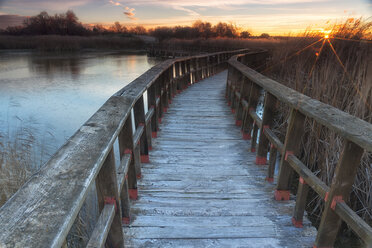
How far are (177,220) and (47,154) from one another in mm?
5704

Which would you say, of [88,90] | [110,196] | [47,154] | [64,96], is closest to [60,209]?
[110,196]

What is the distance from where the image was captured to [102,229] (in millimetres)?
1522

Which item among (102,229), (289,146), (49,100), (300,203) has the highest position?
(289,146)

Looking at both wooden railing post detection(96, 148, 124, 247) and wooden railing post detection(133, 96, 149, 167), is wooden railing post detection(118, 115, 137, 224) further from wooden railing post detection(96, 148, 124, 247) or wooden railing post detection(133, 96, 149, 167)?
wooden railing post detection(133, 96, 149, 167)

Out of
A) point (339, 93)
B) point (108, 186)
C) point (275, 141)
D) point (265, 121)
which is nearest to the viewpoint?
point (108, 186)

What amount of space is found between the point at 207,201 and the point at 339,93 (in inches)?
108

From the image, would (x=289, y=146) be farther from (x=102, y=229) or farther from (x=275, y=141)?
(x=102, y=229)

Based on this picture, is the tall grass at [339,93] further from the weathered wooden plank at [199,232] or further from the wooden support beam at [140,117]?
the wooden support beam at [140,117]

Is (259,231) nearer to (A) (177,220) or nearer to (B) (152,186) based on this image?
(A) (177,220)

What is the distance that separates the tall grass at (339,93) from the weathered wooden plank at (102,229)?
2.63m

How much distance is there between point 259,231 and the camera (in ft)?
7.64

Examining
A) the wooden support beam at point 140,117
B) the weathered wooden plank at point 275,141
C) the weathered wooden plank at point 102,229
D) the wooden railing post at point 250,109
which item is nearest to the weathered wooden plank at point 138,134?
the wooden support beam at point 140,117

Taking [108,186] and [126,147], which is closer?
[108,186]

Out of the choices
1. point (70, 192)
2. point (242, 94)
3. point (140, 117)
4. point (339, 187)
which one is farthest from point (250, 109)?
point (70, 192)
